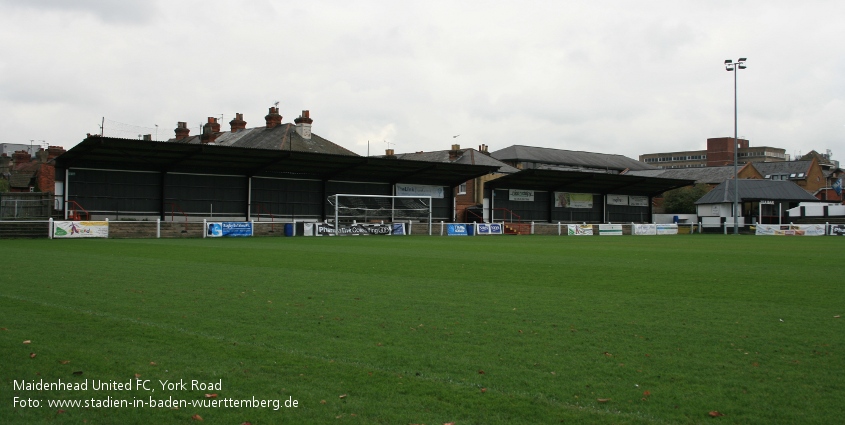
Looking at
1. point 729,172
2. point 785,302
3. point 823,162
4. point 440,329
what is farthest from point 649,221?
point 823,162

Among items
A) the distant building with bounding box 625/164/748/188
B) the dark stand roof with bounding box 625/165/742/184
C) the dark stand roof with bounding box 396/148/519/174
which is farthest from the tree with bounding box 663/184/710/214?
the dark stand roof with bounding box 396/148/519/174

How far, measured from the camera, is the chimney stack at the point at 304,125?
61281mm

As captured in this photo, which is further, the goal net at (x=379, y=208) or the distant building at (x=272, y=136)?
the distant building at (x=272, y=136)

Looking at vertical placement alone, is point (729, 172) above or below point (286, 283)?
above

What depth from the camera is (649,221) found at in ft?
227

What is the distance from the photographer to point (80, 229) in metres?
34.5

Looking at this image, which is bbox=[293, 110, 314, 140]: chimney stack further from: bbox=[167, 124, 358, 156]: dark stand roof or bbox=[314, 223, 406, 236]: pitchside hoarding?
bbox=[314, 223, 406, 236]: pitchside hoarding

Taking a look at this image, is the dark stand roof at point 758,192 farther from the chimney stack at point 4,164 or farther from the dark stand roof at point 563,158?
the chimney stack at point 4,164

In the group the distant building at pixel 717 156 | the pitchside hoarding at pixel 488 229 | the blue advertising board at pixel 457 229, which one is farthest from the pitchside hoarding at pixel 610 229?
the distant building at pixel 717 156

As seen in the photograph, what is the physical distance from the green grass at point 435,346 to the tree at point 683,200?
70424 mm

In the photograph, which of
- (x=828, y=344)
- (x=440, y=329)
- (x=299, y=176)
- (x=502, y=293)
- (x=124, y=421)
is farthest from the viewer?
(x=299, y=176)

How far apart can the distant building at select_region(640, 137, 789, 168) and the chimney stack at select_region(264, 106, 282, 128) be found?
89.5m

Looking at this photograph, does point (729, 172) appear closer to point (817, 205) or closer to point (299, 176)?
point (817, 205)

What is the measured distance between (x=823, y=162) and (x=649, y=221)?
270 feet
